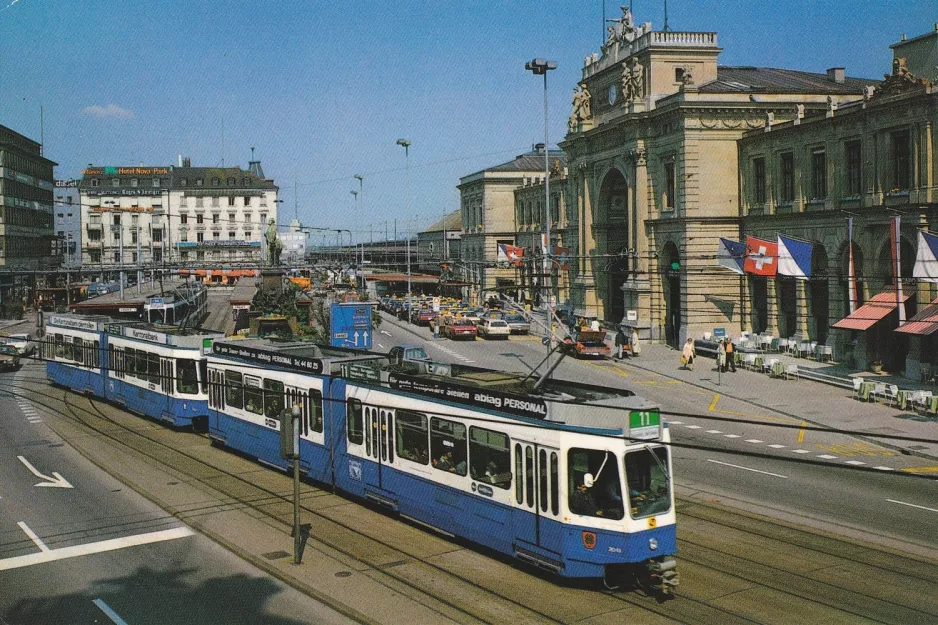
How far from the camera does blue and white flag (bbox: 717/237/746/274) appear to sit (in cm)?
4262

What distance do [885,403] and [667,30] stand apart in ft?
102

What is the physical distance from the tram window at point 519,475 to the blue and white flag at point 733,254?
30.4 m

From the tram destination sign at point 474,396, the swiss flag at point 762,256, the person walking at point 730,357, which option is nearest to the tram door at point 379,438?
the tram destination sign at point 474,396

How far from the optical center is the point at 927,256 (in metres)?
33.5

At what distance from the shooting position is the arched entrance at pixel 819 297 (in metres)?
42.8

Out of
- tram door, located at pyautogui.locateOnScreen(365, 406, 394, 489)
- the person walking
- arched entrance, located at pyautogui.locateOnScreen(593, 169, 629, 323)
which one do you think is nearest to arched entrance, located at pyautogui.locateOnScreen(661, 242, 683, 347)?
arched entrance, located at pyautogui.locateOnScreen(593, 169, 629, 323)

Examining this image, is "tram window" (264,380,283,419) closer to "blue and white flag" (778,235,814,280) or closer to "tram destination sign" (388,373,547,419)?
"tram destination sign" (388,373,547,419)

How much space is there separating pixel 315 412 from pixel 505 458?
706cm

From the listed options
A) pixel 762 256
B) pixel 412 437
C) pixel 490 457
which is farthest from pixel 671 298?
pixel 490 457

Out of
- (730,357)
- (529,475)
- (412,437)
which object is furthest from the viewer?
(730,357)

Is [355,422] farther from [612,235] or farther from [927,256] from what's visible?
[612,235]

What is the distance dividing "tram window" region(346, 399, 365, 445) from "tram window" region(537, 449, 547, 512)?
18.6 ft

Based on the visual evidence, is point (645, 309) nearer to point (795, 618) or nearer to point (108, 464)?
point (108, 464)

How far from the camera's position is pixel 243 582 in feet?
48.0
